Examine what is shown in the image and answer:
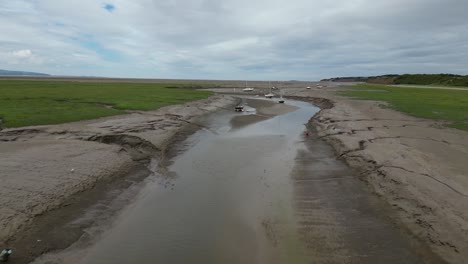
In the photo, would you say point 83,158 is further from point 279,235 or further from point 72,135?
point 279,235

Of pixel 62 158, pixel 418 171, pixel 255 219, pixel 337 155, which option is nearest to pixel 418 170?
pixel 418 171

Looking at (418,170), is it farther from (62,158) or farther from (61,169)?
(62,158)

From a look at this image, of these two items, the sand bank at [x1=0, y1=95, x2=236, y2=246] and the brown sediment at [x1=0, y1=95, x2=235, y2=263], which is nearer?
the brown sediment at [x1=0, y1=95, x2=235, y2=263]

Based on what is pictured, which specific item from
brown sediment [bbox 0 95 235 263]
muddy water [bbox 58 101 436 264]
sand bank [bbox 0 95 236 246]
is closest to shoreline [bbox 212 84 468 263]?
muddy water [bbox 58 101 436 264]

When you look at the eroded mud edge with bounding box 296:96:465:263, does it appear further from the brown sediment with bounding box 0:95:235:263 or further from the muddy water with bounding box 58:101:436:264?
the brown sediment with bounding box 0:95:235:263

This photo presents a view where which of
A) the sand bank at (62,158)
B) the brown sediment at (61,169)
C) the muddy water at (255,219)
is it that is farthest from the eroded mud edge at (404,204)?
the sand bank at (62,158)

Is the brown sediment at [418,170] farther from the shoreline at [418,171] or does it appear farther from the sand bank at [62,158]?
the sand bank at [62,158]

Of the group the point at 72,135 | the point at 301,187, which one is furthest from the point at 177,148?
the point at 301,187
